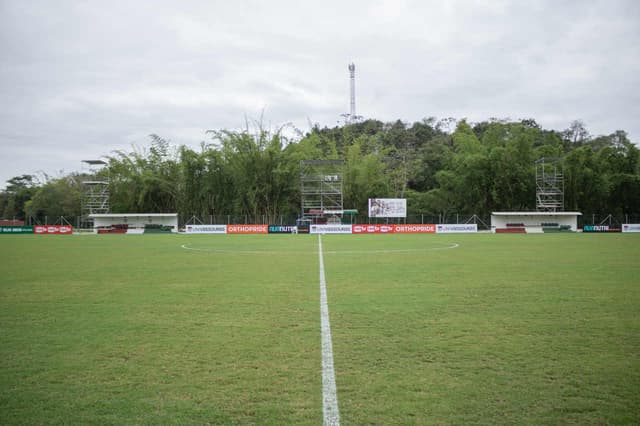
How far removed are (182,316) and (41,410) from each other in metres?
3.50

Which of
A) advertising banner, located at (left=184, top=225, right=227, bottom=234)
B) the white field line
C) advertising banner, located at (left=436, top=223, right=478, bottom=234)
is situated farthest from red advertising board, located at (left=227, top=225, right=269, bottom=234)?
the white field line

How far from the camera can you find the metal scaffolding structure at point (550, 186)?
155ft

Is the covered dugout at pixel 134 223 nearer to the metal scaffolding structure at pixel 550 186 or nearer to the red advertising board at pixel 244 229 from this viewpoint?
Answer: the red advertising board at pixel 244 229

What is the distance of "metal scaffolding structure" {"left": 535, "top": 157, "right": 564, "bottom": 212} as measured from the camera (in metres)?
47.3

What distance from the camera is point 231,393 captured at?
4082 millimetres

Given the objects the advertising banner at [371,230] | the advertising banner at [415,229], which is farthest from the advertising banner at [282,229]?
the advertising banner at [415,229]

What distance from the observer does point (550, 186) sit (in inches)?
1914

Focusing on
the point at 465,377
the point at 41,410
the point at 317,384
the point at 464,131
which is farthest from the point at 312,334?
the point at 464,131

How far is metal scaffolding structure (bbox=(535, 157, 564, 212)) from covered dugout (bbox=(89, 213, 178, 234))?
38887mm

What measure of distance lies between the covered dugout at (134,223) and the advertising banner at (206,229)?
2352 mm

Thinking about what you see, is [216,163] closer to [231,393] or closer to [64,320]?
[64,320]

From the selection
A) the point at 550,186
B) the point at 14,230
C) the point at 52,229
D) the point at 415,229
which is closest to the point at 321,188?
the point at 415,229

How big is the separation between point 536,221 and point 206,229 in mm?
34061

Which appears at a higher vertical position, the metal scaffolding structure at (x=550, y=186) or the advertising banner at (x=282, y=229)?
the metal scaffolding structure at (x=550, y=186)
